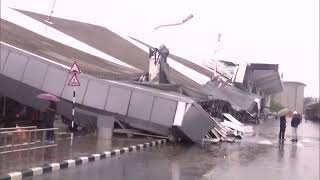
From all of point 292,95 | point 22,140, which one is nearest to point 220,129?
point 22,140

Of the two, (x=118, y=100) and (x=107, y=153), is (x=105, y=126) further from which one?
(x=107, y=153)

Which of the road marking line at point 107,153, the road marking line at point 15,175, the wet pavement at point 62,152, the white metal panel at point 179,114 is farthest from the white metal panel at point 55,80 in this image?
the road marking line at point 15,175

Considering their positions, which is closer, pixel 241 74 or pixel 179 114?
pixel 179 114

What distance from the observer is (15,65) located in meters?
22.1

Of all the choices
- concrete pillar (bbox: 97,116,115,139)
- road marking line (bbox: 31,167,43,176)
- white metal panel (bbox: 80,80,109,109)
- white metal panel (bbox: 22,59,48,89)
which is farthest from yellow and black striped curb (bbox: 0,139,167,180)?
white metal panel (bbox: 22,59,48,89)

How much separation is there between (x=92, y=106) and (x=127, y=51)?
29.1m

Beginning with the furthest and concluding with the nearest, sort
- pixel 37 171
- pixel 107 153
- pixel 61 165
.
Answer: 1. pixel 107 153
2. pixel 61 165
3. pixel 37 171

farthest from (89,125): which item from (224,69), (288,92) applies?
(288,92)

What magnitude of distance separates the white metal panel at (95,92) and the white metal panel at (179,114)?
9.72 feet

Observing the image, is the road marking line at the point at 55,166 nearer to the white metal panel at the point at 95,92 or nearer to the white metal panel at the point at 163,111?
the white metal panel at the point at 95,92

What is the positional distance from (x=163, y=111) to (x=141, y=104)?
95 cm

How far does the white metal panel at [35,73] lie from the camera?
72.9 feet

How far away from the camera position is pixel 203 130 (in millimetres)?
24266

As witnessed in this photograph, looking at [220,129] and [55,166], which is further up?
[220,129]
